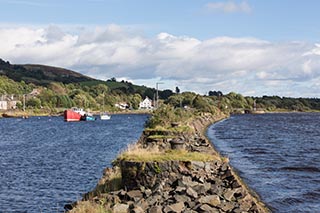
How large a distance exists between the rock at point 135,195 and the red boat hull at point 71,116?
4988 inches

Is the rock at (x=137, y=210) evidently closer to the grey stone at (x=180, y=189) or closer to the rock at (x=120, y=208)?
the rock at (x=120, y=208)

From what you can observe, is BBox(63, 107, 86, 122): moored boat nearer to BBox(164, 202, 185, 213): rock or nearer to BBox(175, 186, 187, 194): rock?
BBox(175, 186, 187, 194): rock

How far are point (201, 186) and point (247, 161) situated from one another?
2528cm

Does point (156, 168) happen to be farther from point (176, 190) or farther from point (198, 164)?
point (198, 164)

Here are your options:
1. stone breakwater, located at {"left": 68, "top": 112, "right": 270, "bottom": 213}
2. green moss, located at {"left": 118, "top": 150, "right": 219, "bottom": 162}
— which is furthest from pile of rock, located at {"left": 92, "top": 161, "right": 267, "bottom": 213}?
green moss, located at {"left": 118, "top": 150, "right": 219, "bottom": 162}

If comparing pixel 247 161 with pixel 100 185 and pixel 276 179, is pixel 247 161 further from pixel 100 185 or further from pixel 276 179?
pixel 100 185

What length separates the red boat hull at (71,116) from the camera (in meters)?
143

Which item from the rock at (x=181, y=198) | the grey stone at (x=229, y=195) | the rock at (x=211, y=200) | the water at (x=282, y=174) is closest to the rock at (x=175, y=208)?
the rock at (x=181, y=198)

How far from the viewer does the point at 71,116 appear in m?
144

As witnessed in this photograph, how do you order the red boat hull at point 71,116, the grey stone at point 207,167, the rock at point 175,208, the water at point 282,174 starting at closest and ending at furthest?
1. the rock at point 175,208
2. the grey stone at point 207,167
3. the water at point 282,174
4. the red boat hull at point 71,116

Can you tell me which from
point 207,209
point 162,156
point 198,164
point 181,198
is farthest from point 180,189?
point 198,164

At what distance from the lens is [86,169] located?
36.6 meters

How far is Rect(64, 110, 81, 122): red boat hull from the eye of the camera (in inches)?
5625

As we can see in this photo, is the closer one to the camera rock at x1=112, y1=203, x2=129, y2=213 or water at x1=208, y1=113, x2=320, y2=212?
rock at x1=112, y1=203, x2=129, y2=213
